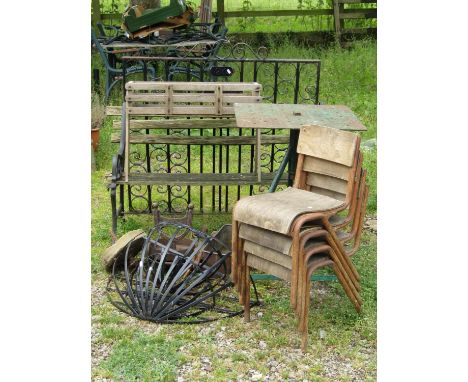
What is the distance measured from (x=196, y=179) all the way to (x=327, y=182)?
59.2 inches

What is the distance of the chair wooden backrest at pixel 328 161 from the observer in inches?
184

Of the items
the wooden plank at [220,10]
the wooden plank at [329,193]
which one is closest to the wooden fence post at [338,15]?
the wooden plank at [220,10]

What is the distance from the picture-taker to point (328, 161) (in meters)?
4.91

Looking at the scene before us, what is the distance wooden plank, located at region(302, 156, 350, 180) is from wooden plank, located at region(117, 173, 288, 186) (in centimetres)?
109

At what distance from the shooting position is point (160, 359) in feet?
14.5

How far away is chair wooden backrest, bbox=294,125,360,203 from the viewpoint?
4.68 metres

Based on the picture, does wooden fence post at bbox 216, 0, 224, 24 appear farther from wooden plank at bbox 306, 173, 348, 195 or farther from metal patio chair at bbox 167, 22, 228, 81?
wooden plank at bbox 306, 173, 348, 195

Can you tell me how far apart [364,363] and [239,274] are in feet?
2.97

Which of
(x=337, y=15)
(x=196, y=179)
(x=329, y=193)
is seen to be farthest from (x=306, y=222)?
(x=337, y=15)

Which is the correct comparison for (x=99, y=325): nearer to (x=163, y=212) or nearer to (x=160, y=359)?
(x=160, y=359)

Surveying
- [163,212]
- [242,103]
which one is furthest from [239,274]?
[163,212]

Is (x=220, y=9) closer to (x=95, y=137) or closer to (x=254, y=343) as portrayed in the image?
(x=95, y=137)

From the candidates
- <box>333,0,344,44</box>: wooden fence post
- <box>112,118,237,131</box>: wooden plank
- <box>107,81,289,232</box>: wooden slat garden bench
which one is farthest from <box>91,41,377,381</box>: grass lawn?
<box>333,0,344,44</box>: wooden fence post

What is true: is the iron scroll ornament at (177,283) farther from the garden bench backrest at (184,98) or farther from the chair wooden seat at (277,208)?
the garden bench backrest at (184,98)
